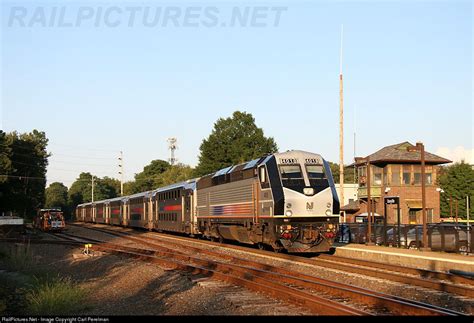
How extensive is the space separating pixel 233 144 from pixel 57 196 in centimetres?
8892

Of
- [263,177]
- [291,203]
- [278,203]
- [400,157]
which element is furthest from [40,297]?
[400,157]

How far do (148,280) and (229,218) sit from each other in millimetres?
11098

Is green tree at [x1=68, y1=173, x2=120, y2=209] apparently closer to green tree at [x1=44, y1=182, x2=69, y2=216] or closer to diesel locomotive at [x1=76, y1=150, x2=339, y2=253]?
Result: green tree at [x1=44, y1=182, x2=69, y2=216]

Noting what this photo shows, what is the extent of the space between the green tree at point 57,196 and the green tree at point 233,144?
58616mm

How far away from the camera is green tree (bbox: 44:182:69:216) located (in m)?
135

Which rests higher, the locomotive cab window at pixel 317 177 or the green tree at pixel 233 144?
the green tree at pixel 233 144

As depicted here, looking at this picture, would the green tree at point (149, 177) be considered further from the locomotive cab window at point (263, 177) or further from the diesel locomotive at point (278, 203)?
the locomotive cab window at point (263, 177)

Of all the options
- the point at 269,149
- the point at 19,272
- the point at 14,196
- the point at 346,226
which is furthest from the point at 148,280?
the point at 269,149

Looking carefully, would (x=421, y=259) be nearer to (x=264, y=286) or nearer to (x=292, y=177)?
(x=292, y=177)

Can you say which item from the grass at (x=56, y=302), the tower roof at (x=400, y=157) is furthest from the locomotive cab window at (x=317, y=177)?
the tower roof at (x=400, y=157)

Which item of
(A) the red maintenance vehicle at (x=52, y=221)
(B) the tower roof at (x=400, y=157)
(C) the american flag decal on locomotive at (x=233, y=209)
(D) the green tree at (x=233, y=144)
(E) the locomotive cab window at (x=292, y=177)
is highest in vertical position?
(D) the green tree at (x=233, y=144)

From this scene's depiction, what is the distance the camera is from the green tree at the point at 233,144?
79.4 metres

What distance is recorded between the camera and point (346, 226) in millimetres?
30734

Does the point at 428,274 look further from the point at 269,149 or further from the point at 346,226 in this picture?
the point at 269,149
